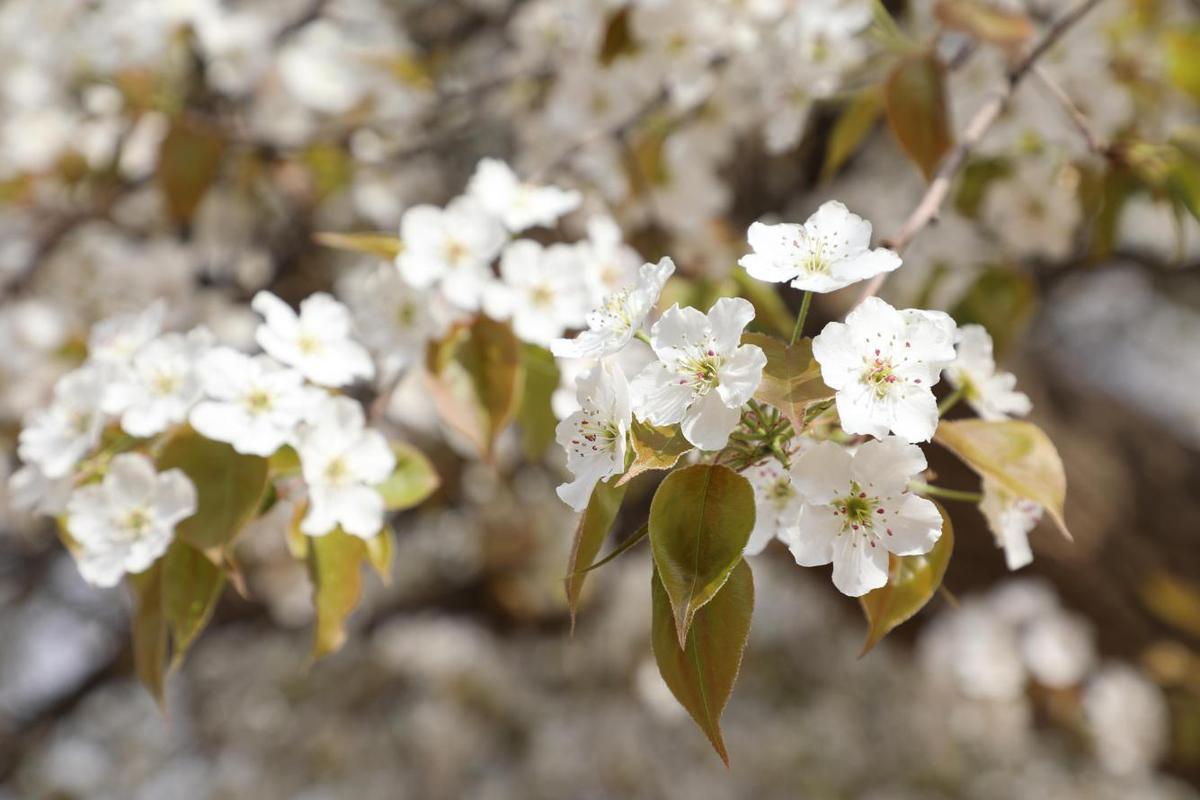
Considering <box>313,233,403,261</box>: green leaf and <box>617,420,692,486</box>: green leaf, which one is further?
<box>313,233,403,261</box>: green leaf

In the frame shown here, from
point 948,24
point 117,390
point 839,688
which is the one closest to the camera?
point 117,390

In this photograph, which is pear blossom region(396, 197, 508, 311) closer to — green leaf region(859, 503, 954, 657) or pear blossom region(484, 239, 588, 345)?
pear blossom region(484, 239, 588, 345)

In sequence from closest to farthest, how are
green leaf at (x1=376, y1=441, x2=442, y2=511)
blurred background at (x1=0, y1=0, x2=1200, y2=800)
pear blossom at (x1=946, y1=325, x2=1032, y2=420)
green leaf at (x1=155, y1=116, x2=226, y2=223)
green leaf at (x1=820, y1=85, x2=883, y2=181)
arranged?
1. pear blossom at (x1=946, y1=325, x2=1032, y2=420)
2. green leaf at (x1=376, y1=441, x2=442, y2=511)
3. green leaf at (x1=820, y1=85, x2=883, y2=181)
4. blurred background at (x1=0, y1=0, x2=1200, y2=800)
5. green leaf at (x1=155, y1=116, x2=226, y2=223)

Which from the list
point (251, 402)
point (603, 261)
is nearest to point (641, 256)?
point (603, 261)

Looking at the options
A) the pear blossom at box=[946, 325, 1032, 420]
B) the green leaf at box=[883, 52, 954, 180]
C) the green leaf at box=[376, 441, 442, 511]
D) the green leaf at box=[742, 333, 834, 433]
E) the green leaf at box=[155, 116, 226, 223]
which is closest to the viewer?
the green leaf at box=[742, 333, 834, 433]

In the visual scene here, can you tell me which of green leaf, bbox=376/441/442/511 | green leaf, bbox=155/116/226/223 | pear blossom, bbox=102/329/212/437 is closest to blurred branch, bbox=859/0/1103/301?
green leaf, bbox=376/441/442/511

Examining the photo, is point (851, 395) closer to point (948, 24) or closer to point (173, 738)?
point (948, 24)

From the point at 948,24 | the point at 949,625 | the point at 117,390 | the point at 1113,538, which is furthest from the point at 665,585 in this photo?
the point at 949,625
